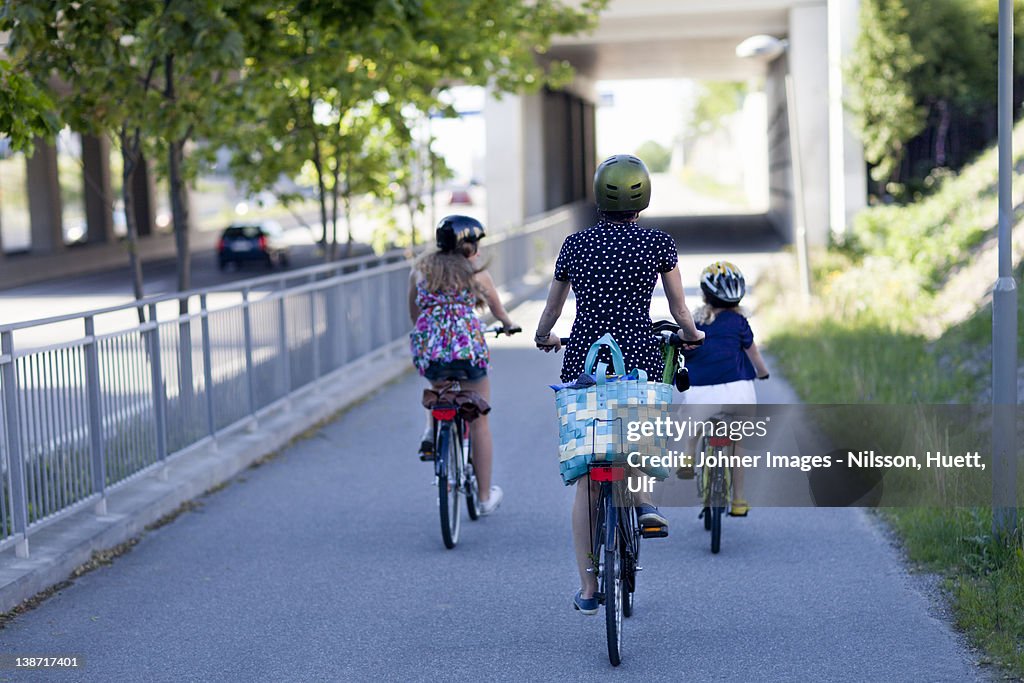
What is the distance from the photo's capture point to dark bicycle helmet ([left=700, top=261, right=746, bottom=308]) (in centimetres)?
714

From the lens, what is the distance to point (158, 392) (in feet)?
28.1

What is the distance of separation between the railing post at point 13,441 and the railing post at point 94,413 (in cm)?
83

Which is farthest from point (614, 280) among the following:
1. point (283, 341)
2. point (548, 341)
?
point (283, 341)

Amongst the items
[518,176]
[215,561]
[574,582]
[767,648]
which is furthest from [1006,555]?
[518,176]

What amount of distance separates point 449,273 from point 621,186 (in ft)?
7.25

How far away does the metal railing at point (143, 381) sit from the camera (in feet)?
22.4

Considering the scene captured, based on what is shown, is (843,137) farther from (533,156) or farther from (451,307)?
(451,307)

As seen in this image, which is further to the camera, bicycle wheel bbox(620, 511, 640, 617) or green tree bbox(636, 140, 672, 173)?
green tree bbox(636, 140, 672, 173)

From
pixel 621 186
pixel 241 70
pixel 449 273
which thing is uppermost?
pixel 241 70

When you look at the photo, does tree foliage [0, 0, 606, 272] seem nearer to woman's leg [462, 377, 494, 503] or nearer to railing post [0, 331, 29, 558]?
railing post [0, 331, 29, 558]

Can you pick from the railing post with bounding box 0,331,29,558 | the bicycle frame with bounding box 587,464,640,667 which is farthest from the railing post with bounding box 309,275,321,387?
the bicycle frame with bounding box 587,464,640,667

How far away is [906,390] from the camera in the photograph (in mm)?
10555

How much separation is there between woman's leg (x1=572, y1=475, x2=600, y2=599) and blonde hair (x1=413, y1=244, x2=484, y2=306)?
A: 7.42 ft

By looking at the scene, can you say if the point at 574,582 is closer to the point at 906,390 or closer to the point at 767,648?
the point at 767,648
